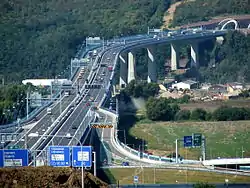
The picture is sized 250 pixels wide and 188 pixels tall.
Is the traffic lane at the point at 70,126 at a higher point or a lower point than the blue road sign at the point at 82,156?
lower

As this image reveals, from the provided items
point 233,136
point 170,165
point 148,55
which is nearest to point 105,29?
point 148,55

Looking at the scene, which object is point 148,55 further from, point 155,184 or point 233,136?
point 155,184

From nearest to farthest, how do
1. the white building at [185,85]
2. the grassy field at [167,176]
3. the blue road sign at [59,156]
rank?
the blue road sign at [59,156] < the grassy field at [167,176] < the white building at [185,85]

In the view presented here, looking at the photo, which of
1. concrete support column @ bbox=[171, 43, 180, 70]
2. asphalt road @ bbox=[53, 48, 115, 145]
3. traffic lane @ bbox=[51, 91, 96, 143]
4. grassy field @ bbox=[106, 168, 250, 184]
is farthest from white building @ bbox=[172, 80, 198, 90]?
grassy field @ bbox=[106, 168, 250, 184]

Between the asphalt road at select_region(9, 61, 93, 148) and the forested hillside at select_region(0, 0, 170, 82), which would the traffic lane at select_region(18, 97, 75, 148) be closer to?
the asphalt road at select_region(9, 61, 93, 148)

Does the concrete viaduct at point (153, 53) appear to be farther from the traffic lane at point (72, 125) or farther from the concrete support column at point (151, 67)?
the traffic lane at point (72, 125)

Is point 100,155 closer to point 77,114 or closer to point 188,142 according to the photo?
point 188,142

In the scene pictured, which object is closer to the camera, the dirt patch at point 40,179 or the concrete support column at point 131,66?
the dirt patch at point 40,179

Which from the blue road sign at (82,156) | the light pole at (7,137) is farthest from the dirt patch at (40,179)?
the light pole at (7,137)

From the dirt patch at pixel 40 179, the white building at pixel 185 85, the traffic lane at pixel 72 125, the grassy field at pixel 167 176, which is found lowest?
the white building at pixel 185 85
